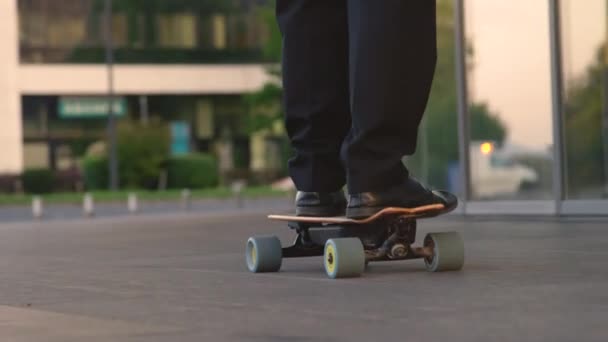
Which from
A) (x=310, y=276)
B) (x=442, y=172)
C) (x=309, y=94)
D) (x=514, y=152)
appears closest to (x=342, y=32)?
(x=309, y=94)

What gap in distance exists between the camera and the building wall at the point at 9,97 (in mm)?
69188

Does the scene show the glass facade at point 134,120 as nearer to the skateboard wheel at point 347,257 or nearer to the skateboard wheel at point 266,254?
the skateboard wheel at point 266,254

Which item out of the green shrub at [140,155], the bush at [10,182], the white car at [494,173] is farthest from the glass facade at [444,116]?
the bush at [10,182]

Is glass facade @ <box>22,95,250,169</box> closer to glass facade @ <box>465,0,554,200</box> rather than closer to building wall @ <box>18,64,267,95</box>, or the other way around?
building wall @ <box>18,64,267,95</box>

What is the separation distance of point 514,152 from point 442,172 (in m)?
1.51

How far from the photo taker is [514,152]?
15.4 m

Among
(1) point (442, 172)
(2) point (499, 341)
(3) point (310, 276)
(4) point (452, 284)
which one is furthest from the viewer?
(1) point (442, 172)

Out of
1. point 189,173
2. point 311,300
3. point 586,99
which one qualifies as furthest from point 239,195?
point 311,300

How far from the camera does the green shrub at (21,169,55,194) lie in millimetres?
61219

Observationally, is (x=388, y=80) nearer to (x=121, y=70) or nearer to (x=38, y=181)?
(x=38, y=181)

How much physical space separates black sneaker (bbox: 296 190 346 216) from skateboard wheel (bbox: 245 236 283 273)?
16 centimetres

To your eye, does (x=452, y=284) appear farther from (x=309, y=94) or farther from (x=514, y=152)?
(x=514, y=152)

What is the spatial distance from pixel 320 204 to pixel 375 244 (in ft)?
1.24

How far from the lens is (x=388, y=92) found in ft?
18.7
